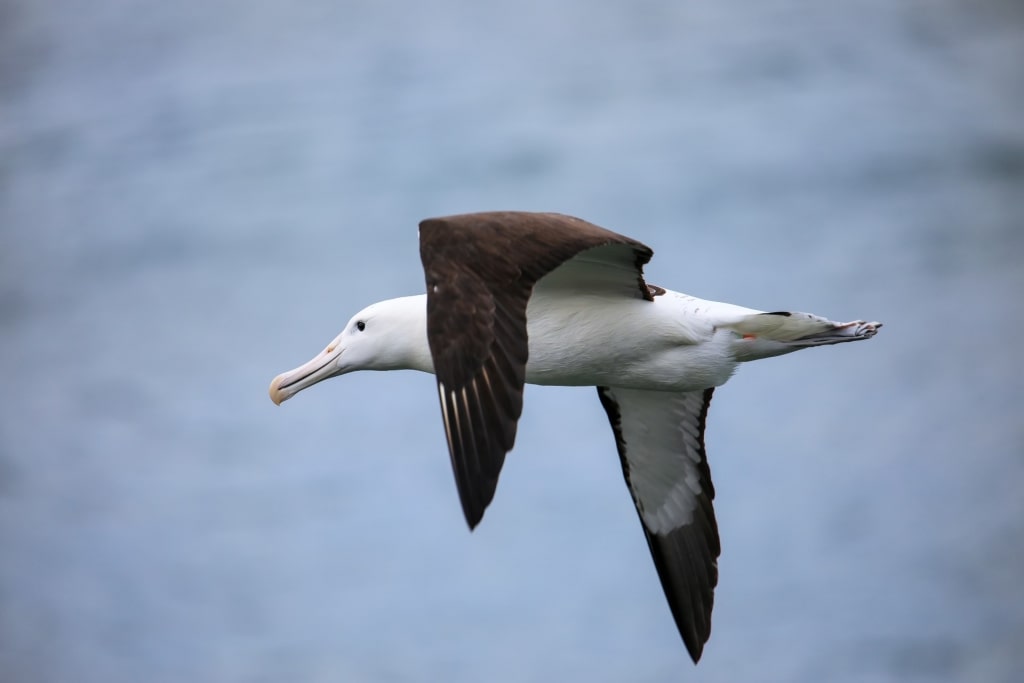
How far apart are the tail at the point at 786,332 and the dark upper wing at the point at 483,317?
128 cm

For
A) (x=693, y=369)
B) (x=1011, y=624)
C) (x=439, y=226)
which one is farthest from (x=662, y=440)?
(x=1011, y=624)

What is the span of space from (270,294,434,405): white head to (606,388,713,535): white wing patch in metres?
1.89

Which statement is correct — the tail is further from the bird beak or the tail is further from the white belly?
the bird beak

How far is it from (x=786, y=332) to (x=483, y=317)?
248 centimetres

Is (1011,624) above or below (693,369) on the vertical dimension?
below

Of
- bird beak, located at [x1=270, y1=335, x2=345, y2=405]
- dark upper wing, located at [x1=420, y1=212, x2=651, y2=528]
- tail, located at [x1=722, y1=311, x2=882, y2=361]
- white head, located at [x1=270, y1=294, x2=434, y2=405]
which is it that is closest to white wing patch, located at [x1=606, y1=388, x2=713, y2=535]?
tail, located at [x1=722, y1=311, x2=882, y2=361]

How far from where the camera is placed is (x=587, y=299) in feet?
34.1

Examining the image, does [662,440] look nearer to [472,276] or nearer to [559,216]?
[559,216]

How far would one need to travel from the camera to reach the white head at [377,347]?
1048 cm

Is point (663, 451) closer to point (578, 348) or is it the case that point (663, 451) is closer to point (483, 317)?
point (578, 348)

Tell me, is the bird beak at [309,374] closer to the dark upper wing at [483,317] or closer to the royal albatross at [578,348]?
the royal albatross at [578,348]

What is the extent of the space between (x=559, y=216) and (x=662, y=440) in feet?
9.52

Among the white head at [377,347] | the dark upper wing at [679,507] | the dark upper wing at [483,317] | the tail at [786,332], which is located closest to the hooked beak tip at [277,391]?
the white head at [377,347]

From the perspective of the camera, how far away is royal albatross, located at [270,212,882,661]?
27.9 feet
